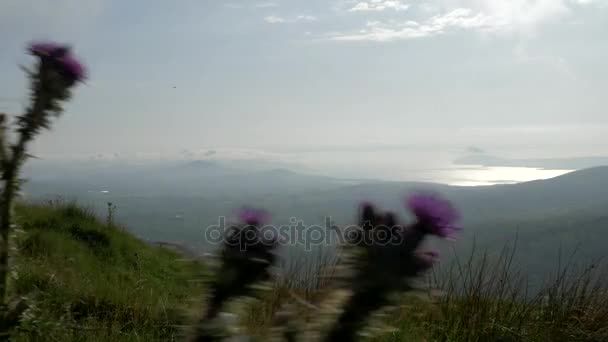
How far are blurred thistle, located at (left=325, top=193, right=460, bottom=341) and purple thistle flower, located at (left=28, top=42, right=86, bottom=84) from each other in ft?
10.7

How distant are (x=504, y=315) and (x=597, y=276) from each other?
2224 millimetres

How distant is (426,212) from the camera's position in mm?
2041

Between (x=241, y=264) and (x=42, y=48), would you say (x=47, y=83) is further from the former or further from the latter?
(x=241, y=264)

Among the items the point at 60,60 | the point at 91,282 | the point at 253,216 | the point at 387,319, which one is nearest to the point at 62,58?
the point at 60,60

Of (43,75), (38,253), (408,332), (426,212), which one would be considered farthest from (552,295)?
(38,253)

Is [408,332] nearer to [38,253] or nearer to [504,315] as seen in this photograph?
[504,315]

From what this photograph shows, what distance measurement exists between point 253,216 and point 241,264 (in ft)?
0.68

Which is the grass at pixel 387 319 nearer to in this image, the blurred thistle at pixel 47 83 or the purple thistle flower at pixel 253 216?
the blurred thistle at pixel 47 83

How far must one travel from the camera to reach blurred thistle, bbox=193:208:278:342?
219 cm

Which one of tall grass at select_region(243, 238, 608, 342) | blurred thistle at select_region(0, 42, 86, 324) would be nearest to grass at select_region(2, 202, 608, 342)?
tall grass at select_region(243, 238, 608, 342)

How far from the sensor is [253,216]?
228 centimetres

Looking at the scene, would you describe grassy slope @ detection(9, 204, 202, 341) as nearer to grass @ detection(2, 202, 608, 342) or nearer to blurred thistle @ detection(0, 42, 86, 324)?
grass @ detection(2, 202, 608, 342)

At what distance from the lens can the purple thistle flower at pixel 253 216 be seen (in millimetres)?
2270

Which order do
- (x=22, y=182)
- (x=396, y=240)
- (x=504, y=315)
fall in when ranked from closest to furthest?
(x=396, y=240)
(x=22, y=182)
(x=504, y=315)
